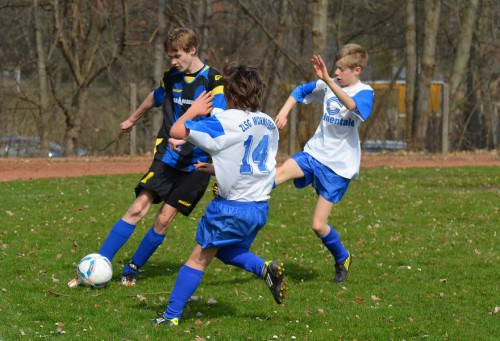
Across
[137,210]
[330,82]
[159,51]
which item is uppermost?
[330,82]

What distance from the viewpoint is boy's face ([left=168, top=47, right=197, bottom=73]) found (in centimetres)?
708

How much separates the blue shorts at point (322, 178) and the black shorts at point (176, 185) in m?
0.96

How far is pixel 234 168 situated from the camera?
5949mm

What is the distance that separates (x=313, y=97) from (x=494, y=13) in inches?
936

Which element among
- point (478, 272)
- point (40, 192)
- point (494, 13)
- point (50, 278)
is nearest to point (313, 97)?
point (478, 272)

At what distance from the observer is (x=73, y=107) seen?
2452 centimetres

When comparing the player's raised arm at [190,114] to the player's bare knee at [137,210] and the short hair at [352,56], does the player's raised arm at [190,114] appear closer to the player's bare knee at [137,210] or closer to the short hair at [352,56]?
the player's bare knee at [137,210]

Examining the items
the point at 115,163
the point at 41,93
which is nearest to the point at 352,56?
the point at 115,163

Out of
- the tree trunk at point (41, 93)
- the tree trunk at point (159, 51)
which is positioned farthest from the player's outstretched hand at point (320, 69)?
the tree trunk at point (159, 51)

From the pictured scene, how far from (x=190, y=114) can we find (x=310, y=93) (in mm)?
2290

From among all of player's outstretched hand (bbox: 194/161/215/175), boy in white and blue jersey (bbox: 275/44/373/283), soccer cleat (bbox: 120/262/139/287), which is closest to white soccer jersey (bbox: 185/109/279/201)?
player's outstretched hand (bbox: 194/161/215/175)

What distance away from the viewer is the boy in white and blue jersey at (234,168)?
5.89m

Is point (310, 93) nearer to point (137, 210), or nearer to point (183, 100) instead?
point (183, 100)

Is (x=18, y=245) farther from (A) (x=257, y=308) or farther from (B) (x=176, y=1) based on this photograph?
(B) (x=176, y=1)
